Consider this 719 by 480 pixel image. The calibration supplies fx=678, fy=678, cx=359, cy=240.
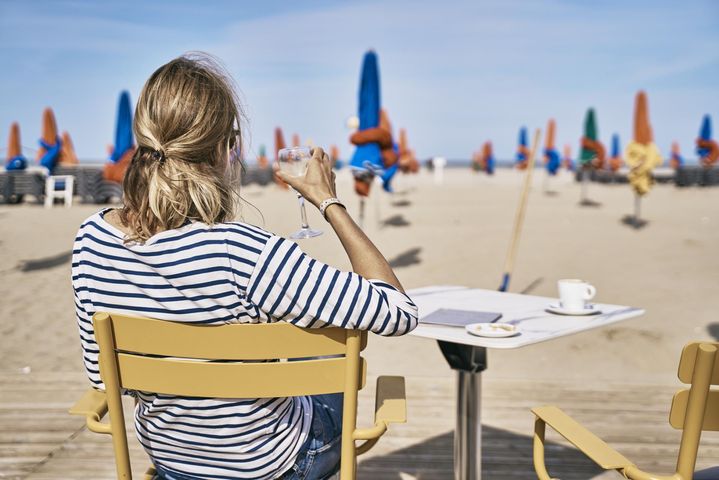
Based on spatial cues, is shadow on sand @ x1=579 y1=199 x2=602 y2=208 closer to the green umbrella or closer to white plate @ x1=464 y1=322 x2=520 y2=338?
the green umbrella

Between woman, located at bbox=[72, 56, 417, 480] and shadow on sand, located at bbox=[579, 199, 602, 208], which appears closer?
woman, located at bbox=[72, 56, 417, 480]

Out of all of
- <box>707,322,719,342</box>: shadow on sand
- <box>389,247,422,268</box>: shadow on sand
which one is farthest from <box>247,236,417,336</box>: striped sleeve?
<box>389,247,422,268</box>: shadow on sand

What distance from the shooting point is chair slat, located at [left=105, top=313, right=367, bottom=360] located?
1.26 m

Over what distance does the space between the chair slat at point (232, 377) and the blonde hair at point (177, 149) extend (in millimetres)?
256

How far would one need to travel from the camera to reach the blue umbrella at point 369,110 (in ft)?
25.1

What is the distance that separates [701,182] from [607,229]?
1192 cm

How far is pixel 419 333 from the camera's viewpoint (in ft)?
5.95

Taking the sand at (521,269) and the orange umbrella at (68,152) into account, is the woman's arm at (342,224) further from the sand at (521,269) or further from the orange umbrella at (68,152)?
the orange umbrella at (68,152)

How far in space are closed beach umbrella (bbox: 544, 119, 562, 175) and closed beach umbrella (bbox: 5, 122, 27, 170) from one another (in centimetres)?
1492

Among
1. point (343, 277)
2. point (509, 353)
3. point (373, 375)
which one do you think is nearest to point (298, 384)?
point (343, 277)

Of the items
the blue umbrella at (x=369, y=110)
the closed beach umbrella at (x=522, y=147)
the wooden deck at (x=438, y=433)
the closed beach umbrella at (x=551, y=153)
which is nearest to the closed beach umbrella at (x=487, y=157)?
the closed beach umbrella at (x=522, y=147)

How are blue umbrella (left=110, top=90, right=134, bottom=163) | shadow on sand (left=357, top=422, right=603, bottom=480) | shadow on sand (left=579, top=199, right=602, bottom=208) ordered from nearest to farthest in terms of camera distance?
shadow on sand (left=357, top=422, right=603, bottom=480)
blue umbrella (left=110, top=90, right=134, bottom=163)
shadow on sand (left=579, top=199, right=602, bottom=208)

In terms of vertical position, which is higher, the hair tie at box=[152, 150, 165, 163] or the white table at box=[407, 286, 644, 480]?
the hair tie at box=[152, 150, 165, 163]

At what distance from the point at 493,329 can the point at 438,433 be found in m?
1.46
